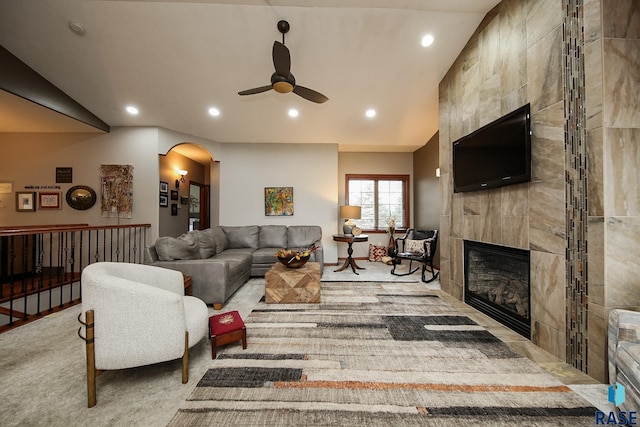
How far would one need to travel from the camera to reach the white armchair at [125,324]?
141 centimetres

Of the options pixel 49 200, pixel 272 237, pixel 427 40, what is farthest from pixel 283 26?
pixel 49 200

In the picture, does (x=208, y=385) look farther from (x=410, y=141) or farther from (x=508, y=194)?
(x=410, y=141)

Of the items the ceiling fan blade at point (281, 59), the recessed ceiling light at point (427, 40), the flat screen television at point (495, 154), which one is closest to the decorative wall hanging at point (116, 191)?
the ceiling fan blade at point (281, 59)

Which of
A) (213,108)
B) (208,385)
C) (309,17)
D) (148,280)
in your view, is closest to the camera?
(208,385)

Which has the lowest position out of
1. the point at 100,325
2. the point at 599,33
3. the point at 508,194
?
the point at 100,325

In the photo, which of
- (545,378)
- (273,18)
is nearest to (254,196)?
(273,18)

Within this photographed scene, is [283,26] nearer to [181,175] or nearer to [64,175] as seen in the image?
[181,175]

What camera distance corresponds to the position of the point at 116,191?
469cm

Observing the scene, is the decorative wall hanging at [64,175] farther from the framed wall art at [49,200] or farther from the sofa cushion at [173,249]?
the sofa cushion at [173,249]

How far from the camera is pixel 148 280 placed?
6.25 feet

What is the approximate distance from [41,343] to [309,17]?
13.6ft

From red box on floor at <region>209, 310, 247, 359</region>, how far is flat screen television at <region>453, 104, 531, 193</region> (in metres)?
2.69

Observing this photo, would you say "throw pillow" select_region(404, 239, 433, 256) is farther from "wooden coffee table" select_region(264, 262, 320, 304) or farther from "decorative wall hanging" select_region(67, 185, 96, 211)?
"decorative wall hanging" select_region(67, 185, 96, 211)

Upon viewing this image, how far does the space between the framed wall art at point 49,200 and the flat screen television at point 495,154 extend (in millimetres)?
6995
